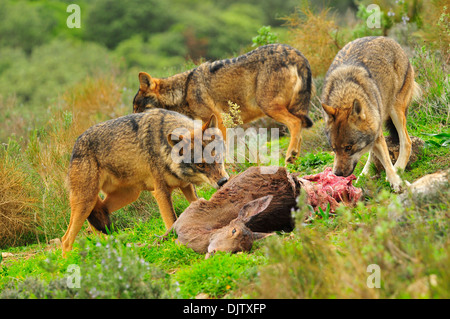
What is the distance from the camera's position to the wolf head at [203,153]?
6.41 m

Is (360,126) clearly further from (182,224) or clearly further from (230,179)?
(182,224)

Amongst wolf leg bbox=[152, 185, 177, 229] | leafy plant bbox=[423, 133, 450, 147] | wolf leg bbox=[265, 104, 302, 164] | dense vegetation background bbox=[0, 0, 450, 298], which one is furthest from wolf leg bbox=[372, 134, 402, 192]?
wolf leg bbox=[152, 185, 177, 229]

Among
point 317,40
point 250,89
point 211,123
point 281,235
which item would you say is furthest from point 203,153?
point 317,40

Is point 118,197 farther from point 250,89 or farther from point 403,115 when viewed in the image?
point 403,115

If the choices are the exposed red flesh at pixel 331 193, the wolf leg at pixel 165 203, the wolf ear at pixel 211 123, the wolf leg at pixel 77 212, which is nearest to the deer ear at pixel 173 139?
the wolf ear at pixel 211 123

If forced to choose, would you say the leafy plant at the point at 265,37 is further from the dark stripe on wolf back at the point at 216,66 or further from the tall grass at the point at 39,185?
the tall grass at the point at 39,185

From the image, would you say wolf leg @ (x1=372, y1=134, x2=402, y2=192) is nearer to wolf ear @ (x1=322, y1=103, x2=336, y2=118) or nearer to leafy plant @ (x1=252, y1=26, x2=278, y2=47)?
wolf ear @ (x1=322, y1=103, x2=336, y2=118)

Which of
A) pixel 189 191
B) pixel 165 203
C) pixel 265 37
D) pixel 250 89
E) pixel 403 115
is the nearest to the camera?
pixel 165 203

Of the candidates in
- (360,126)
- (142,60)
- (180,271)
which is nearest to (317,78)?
A: (360,126)

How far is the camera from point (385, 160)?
22.4ft

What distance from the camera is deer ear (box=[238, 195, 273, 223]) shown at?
5.46 m

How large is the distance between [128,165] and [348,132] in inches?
121

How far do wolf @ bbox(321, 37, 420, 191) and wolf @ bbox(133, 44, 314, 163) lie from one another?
1655 millimetres
